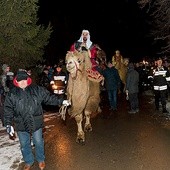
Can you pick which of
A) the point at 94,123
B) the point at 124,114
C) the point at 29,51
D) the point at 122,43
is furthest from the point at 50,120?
the point at 122,43

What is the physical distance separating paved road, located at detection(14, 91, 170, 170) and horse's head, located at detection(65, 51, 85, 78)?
1812 millimetres

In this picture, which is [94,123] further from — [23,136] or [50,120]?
[23,136]

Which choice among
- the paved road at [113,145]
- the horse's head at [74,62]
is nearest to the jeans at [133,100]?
the paved road at [113,145]

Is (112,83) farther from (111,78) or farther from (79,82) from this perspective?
(79,82)

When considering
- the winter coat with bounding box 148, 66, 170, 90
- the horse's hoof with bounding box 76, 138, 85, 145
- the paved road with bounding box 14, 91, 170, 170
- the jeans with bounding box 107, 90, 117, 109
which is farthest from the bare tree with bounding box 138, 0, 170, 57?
the horse's hoof with bounding box 76, 138, 85, 145

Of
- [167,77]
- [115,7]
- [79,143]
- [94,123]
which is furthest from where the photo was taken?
[115,7]

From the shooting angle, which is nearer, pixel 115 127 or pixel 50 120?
pixel 115 127

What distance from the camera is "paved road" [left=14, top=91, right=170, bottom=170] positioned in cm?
759

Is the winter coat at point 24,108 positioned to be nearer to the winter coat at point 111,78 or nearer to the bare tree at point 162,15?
the bare tree at point 162,15

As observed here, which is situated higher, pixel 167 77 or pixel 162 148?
pixel 167 77

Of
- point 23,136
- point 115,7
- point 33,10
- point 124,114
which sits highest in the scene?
point 115,7

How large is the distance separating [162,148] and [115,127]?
9.63 feet

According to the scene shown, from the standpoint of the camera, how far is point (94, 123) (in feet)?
39.9

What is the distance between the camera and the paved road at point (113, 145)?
24.9 ft
